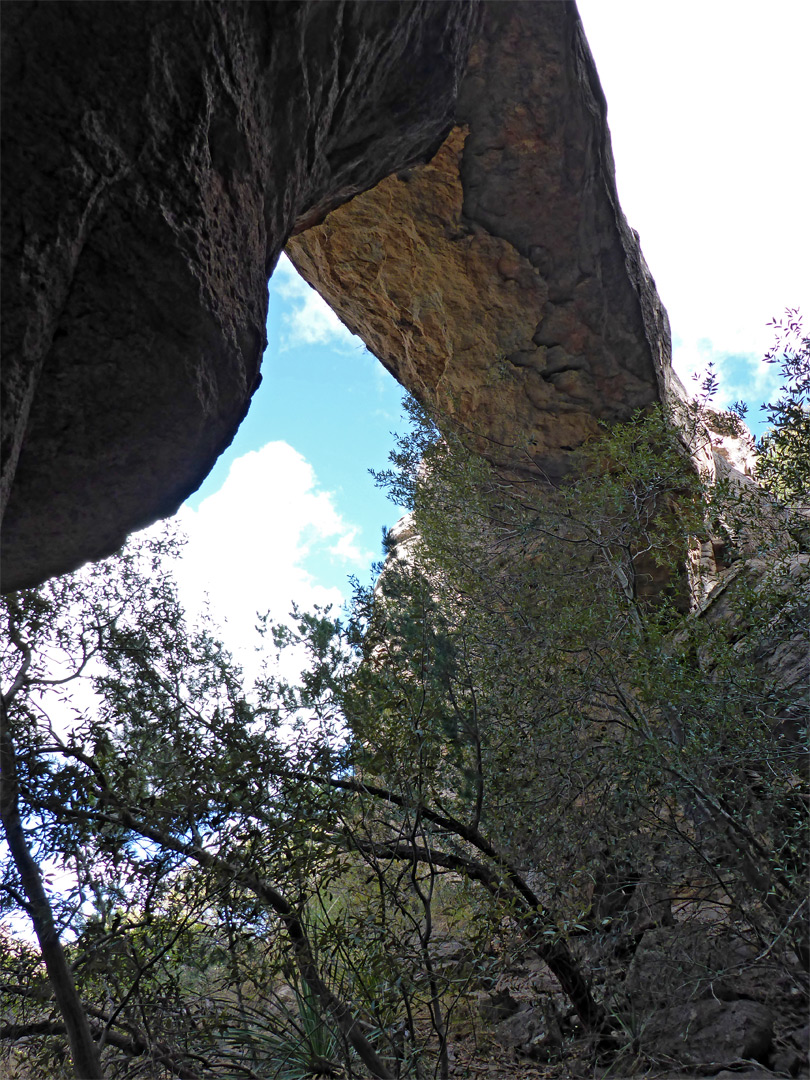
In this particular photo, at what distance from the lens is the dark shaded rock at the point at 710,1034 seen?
4.14 m

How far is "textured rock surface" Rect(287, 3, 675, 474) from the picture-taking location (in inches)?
281

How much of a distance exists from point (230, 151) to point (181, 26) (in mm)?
497

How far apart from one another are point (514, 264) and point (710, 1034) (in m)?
7.25

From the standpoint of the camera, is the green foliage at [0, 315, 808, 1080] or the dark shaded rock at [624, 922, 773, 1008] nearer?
the green foliage at [0, 315, 808, 1080]

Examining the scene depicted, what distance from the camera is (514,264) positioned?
8.25 metres

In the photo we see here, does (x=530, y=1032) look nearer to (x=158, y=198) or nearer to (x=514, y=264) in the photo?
(x=158, y=198)

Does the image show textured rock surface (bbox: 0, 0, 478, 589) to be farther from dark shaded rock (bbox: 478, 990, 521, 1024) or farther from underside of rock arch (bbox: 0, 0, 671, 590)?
dark shaded rock (bbox: 478, 990, 521, 1024)

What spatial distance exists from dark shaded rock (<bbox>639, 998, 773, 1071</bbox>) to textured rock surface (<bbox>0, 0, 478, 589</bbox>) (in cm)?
407

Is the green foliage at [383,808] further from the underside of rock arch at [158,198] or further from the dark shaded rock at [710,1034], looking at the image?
the underside of rock arch at [158,198]

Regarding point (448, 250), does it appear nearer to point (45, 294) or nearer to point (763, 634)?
point (763, 634)

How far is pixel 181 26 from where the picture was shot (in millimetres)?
2572

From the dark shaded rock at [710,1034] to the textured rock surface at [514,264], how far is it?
5239mm

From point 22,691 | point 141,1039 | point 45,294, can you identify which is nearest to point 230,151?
point 45,294

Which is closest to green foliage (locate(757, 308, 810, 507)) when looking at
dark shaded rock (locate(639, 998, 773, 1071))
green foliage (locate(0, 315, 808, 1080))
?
green foliage (locate(0, 315, 808, 1080))
